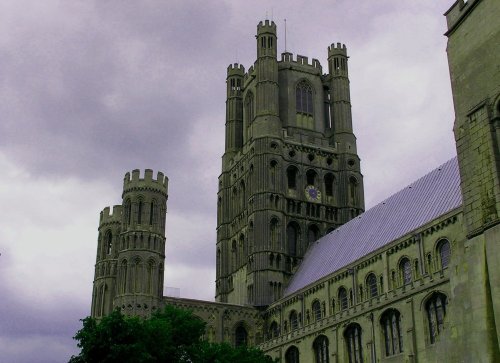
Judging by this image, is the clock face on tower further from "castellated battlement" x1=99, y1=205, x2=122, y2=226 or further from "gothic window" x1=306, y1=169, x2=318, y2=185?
"castellated battlement" x1=99, y1=205, x2=122, y2=226

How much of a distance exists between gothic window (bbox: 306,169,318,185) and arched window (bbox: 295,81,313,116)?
→ 8.16 m

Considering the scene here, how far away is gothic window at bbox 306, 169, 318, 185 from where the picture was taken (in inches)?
3169

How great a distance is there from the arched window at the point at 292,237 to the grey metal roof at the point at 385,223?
85.7 inches

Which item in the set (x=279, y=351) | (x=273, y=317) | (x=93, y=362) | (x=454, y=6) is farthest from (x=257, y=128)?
(x=454, y=6)

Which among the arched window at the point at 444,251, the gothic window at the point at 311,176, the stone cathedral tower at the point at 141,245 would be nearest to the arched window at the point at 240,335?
the stone cathedral tower at the point at 141,245

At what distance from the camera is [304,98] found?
8544 centimetres

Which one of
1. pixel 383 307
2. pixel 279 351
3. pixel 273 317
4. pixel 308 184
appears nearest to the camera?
pixel 383 307

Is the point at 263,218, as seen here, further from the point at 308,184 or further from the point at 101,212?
the point at 101,212

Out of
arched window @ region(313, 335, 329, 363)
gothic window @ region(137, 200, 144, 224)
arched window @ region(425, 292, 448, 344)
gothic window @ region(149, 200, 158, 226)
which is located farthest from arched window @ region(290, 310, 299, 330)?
arched window @ region(425, 292, 448, 344)

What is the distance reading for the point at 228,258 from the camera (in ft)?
268

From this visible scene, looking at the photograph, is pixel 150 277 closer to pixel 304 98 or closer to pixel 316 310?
pixel 316 310

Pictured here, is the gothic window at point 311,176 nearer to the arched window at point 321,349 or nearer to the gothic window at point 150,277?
the gothic window at point 150,277

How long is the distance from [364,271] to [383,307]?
649 cm

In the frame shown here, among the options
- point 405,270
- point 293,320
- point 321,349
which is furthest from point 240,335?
point 405,270
